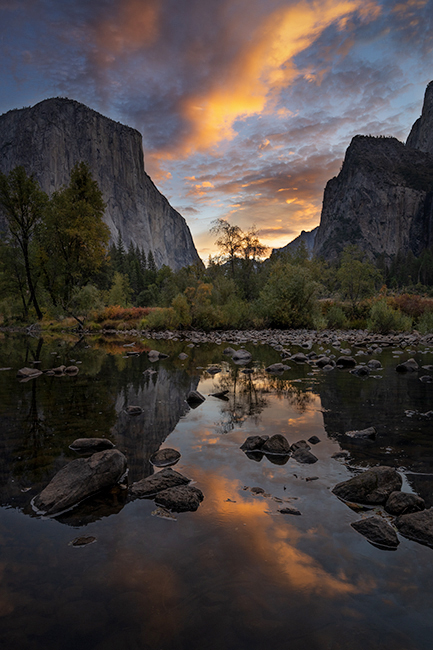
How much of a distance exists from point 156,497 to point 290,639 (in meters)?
1.95

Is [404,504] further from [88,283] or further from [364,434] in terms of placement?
[88,283]

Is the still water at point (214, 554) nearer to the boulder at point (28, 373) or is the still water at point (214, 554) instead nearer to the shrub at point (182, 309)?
the boulder at point (28, 373)

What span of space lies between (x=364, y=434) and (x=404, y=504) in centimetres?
217

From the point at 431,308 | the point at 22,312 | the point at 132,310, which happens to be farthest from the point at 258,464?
the point at 22,312

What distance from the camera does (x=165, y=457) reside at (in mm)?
4770

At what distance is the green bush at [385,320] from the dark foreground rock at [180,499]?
25086mm

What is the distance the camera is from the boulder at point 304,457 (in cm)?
471

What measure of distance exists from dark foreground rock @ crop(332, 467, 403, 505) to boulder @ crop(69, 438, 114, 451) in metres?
3.17

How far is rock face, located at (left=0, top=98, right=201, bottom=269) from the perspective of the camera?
147 metres

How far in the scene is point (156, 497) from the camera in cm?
373

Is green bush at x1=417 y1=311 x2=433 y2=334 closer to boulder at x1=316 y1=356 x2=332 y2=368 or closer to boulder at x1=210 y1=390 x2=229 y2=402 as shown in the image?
boulder at x1=316 y1=356 x2=332 y2=368

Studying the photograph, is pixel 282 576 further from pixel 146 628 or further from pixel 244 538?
pixel 146 628

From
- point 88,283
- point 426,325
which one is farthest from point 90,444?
point 88,283

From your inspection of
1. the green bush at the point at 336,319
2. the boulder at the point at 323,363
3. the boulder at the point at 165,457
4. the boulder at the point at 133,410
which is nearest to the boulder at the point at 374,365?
the boulder at the point at 323,363
